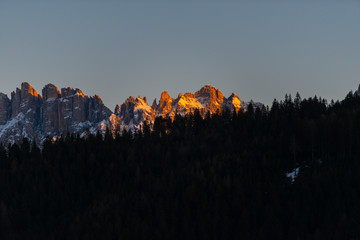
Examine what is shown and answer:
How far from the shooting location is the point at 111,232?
296ft

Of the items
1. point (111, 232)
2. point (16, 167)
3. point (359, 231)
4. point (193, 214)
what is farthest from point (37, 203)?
point (359, 231)

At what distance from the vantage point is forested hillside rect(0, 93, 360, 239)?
85875mm

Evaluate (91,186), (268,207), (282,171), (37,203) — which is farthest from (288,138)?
(37,203)

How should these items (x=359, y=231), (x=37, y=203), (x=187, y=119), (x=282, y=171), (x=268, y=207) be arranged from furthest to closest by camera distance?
1. (x=187, y=119)
2. (x=37, y=203)
3. (x=282, y=171)
4. (x=268, y=207)
5. (x=359, y=231)

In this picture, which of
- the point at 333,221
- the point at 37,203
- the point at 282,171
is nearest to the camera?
the point at 333,221

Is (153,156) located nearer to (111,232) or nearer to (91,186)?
(91,186)

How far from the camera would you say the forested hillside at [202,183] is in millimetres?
85875

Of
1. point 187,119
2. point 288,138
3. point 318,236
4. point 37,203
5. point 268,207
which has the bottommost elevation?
point 318,236

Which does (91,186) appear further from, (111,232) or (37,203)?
(111,232)

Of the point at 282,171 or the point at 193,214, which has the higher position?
the point at 282,171

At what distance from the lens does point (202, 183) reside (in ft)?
347

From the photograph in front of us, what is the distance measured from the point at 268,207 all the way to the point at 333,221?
12998 mm

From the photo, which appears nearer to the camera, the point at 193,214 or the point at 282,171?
the point at 193,214

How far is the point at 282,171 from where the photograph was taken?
101312mm
